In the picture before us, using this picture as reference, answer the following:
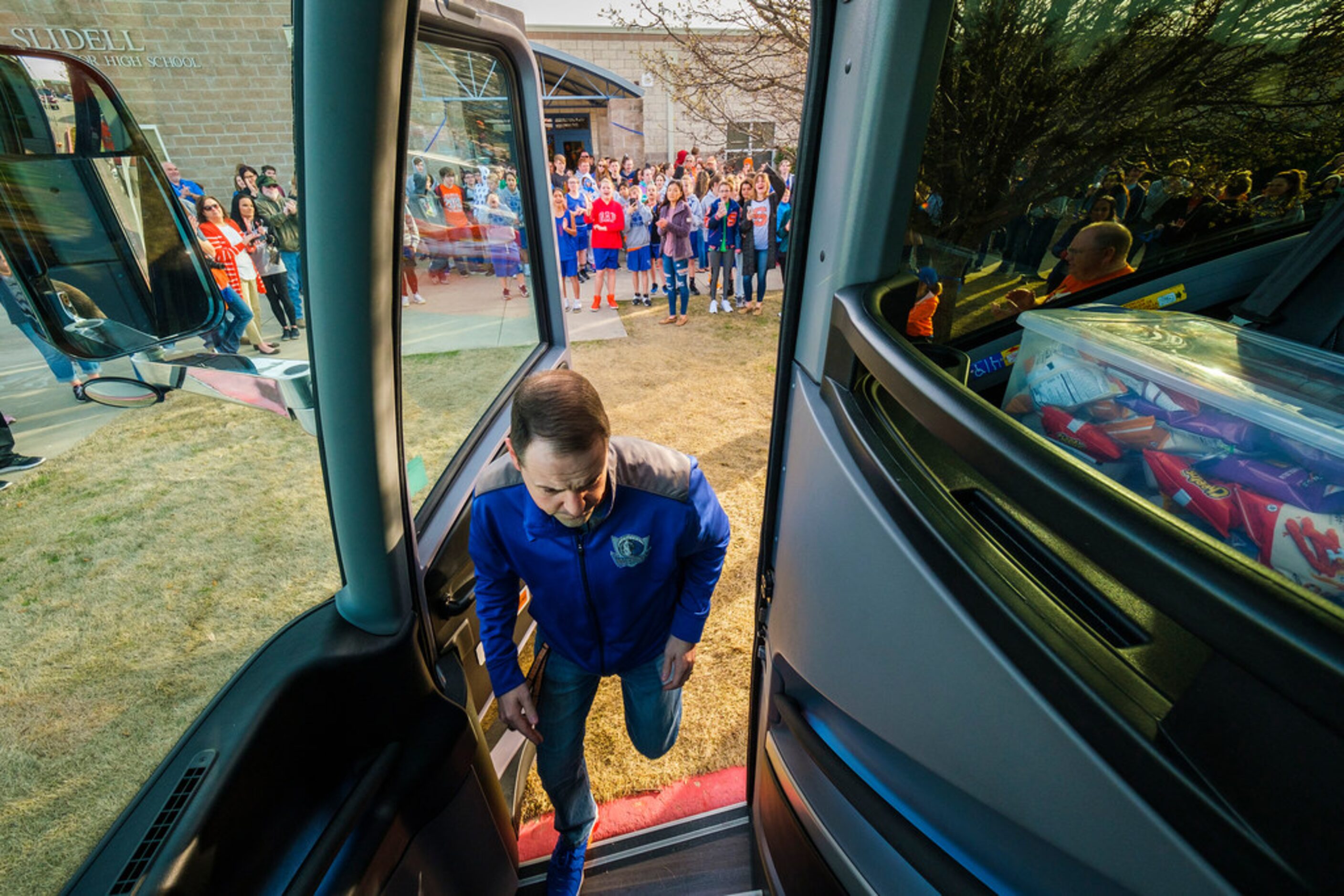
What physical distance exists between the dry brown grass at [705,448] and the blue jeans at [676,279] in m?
0.35

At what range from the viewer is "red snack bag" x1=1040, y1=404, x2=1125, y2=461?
92 cm

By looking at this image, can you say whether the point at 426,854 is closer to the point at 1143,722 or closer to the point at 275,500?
the point at 275,500

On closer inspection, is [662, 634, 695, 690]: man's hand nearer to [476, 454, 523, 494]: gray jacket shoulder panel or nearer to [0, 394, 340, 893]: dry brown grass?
[476, 454, 523, 494]: gray jacket shoulder panel

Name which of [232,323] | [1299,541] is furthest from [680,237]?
[1299,541]

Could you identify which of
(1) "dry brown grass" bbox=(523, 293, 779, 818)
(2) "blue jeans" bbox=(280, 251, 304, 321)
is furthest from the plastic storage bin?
(1) "dry brown grass" bbox=(523, 293, 779, 818)

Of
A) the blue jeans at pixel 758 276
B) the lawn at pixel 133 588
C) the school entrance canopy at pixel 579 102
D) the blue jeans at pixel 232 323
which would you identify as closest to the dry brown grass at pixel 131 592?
the lawn at pixel 133 588

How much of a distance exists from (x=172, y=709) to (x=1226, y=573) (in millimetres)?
1544

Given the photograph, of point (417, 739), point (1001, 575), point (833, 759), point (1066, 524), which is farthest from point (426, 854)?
point (1066, 524)

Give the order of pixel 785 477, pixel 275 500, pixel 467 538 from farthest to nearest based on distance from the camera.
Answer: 1. pixel 467 538
2. pixel 275 500
3. pixel 785 477

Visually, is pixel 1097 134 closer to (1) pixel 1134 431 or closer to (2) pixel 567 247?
(1) pixel 1134 431

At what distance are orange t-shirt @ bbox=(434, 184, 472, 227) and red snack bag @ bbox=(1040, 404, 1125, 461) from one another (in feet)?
5.82

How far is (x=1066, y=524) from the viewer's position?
54 cm

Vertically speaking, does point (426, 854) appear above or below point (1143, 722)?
below

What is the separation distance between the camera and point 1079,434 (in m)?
0.99
